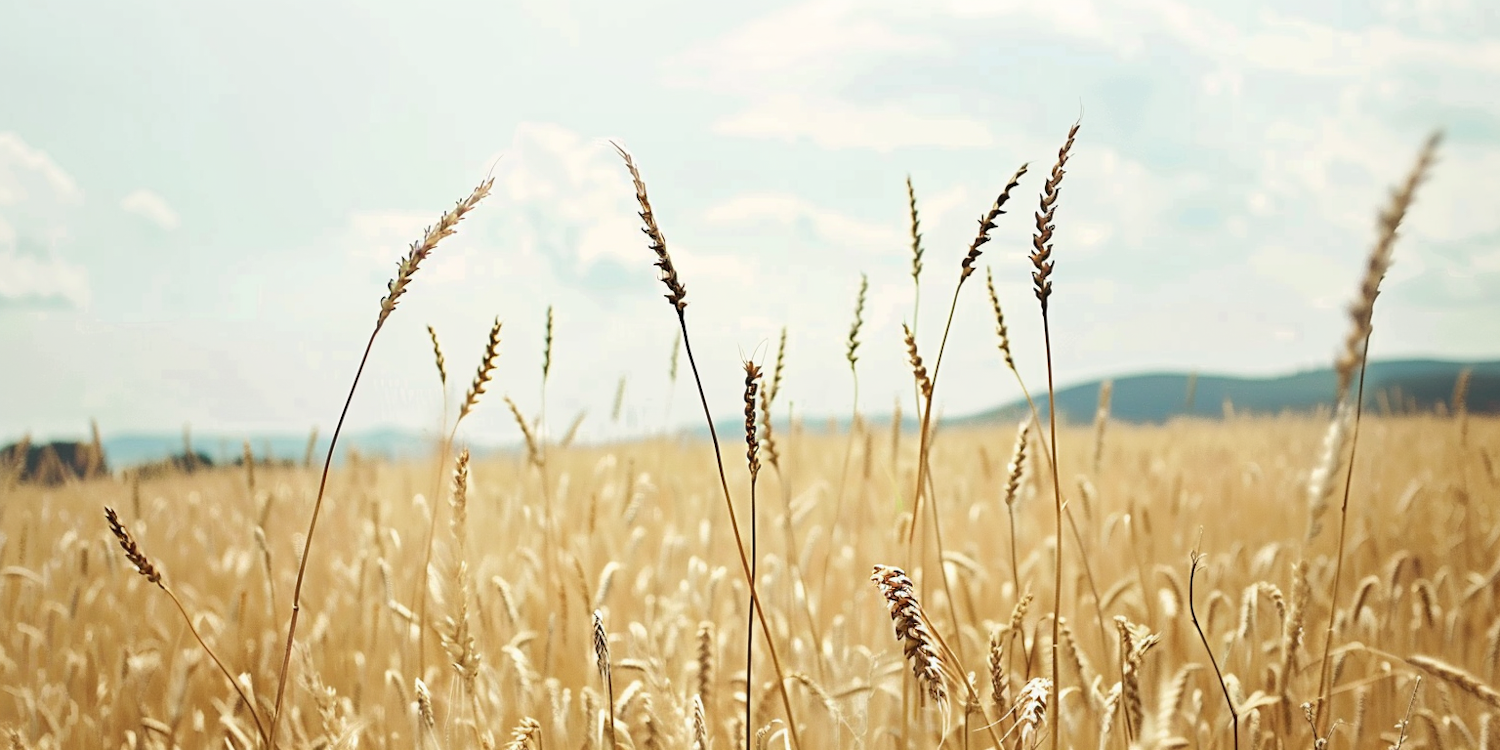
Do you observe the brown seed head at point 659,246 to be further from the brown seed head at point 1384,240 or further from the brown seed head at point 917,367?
the brown seed head at point 1384,240

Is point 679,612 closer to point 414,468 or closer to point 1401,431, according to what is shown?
point 414,468

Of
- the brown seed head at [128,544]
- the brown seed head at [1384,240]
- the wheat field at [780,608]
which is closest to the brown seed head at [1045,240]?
the wheat field at [780,608]

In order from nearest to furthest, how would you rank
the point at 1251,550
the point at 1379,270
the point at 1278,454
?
the point at 1379,270
the point at 1251,550
the point at 1278,454

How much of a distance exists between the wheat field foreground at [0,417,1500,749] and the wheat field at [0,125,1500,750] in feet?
0.05

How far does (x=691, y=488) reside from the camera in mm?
4344

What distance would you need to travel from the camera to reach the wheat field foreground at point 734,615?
1.47 metres

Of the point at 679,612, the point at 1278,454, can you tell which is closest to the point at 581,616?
the point at 679,612

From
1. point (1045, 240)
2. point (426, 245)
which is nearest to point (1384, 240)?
point (1045, 240)

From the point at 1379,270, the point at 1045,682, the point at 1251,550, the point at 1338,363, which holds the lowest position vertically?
the point at 1251,550

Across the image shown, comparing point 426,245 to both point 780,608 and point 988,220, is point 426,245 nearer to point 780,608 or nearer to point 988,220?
point 988,220

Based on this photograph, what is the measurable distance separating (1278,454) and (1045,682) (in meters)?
5.42

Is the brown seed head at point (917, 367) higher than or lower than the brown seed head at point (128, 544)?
higher

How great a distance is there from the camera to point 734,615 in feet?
8.05

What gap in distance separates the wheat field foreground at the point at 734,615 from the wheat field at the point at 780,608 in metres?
0.01
